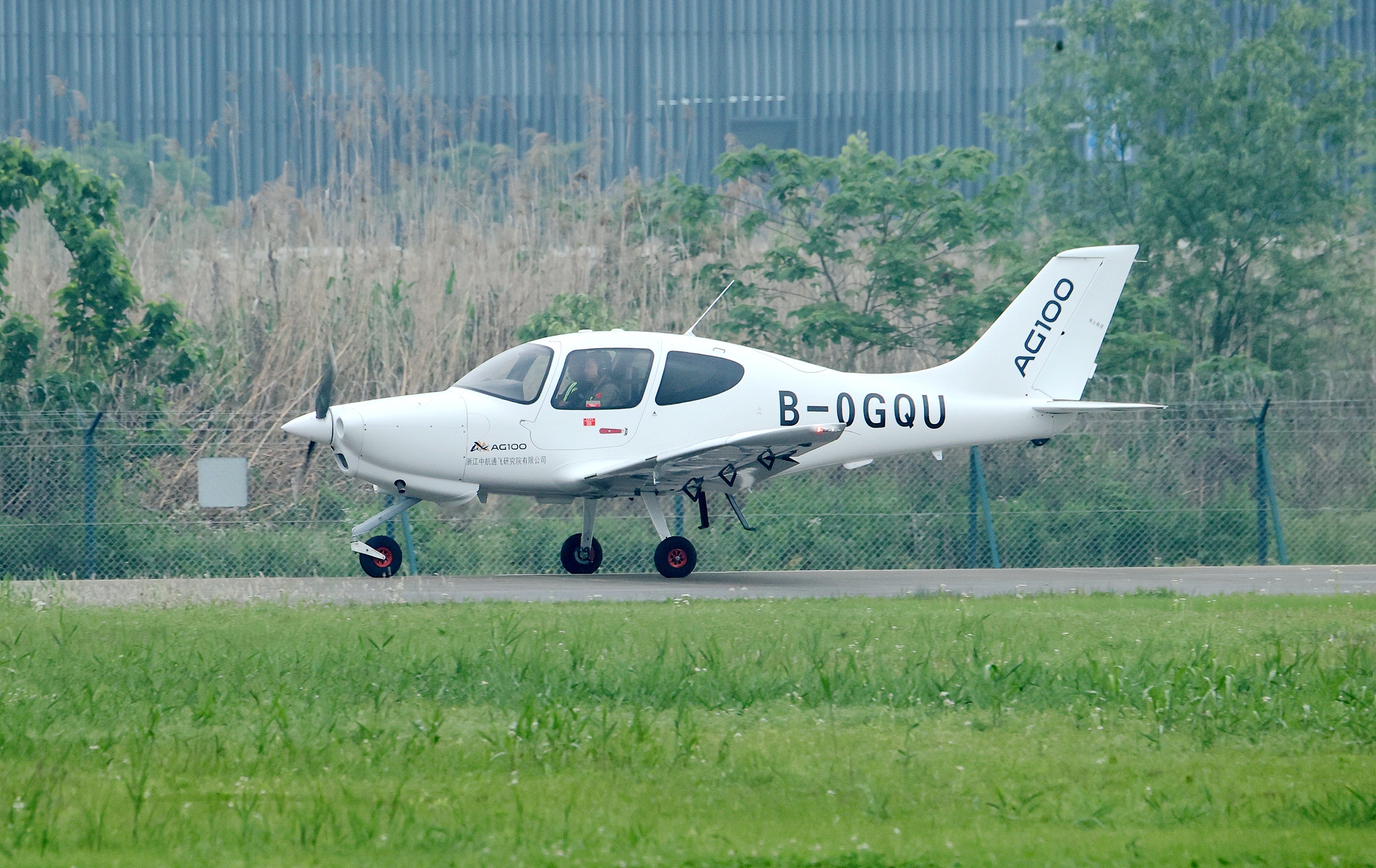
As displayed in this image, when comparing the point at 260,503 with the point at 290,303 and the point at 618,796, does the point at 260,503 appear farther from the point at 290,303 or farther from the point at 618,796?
the point at 618,796

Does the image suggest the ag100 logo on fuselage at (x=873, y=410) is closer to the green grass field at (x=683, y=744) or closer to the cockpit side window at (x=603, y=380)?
the cockpit side window at (x=603, y=380)

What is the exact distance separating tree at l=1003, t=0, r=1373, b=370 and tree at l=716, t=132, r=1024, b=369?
2.48 metres

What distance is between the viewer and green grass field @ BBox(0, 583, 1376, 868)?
561 cm

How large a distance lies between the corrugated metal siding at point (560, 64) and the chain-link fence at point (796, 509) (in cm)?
2082

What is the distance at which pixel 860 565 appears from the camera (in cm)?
1789

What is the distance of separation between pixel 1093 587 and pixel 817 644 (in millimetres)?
5639

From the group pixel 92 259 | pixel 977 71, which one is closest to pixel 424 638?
pixel 92 259

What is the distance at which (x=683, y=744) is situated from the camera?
6.97m

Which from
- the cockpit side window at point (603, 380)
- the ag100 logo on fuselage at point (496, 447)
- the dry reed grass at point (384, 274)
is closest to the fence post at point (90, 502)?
the dry reed grass at point (384, 274)

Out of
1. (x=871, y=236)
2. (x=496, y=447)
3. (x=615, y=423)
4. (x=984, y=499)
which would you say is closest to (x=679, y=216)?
(x=871, y=236)

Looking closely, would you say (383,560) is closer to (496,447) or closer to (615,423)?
(496,447)

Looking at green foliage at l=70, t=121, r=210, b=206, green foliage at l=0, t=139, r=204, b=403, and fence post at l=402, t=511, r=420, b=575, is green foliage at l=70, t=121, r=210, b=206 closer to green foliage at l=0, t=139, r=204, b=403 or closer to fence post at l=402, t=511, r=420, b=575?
green foliage at l=0, t=139, r=204, b=403

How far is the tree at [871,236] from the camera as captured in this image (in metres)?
21.5

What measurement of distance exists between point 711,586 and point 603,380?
2170mm
